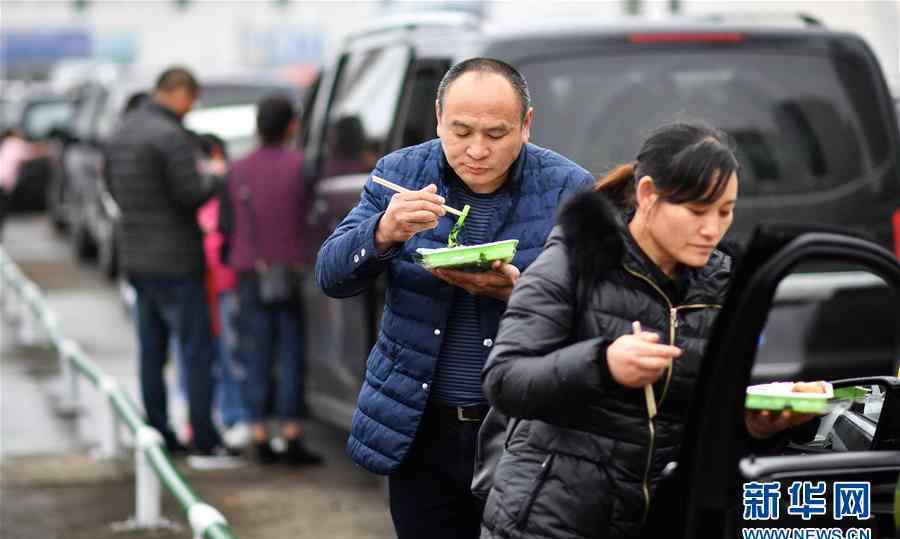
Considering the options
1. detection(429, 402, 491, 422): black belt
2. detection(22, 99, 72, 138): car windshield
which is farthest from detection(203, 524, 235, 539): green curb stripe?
detection(22, 99, 72, 138): car windshield

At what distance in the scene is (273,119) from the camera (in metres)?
8.69

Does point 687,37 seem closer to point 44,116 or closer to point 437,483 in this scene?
point 437,483

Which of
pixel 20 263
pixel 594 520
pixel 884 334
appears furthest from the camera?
pixel 20 263

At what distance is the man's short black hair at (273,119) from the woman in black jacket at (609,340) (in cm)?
539

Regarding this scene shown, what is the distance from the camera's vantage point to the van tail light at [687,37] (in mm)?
6590

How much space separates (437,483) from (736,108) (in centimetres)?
297

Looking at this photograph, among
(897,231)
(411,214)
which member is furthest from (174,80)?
(411,214)

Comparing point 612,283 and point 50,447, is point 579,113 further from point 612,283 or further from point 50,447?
point 50,447

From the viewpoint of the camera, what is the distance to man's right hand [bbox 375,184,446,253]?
384 cm

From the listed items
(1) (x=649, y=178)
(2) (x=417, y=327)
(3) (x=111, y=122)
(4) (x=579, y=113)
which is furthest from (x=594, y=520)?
(3) (x=111, y=122)

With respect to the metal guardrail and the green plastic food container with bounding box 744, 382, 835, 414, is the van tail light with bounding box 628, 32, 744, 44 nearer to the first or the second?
the metal guardrail

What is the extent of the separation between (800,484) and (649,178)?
2.12 feet

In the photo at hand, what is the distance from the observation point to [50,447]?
9.31m

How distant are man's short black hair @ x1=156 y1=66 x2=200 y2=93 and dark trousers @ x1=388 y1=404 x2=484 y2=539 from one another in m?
4.99
